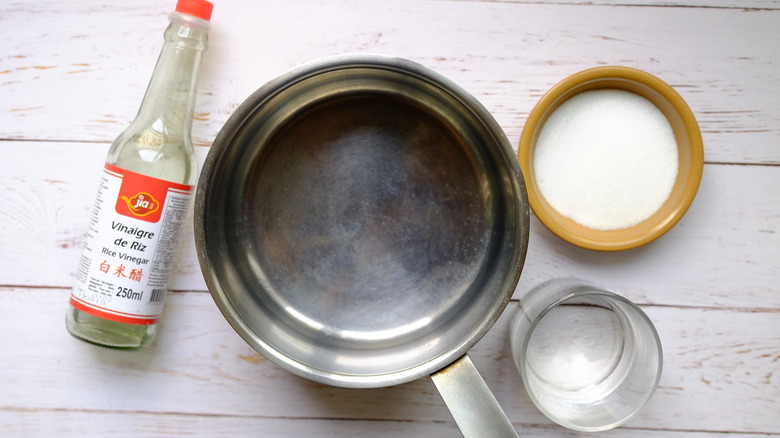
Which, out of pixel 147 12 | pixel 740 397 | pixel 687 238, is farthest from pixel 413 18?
pixel 740 397

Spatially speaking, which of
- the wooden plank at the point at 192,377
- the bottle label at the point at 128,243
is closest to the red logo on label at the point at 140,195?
the bottle label at the point at 128,243

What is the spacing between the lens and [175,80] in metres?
0.60

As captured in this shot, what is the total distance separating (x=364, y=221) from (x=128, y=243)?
0.25 meters

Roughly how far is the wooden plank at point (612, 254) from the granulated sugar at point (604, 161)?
0.16 feet

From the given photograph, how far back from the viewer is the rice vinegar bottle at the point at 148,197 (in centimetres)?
58

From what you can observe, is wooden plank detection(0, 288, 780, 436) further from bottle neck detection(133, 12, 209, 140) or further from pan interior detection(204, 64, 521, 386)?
bottle neck detection(133, 12, 209, 140)

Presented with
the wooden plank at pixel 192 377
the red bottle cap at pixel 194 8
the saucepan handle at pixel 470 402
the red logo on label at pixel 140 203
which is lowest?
the wooden plank at pixel 192 377

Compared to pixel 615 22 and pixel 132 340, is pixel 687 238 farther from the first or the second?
pixel 132 340

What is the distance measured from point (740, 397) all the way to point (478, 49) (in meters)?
0.53

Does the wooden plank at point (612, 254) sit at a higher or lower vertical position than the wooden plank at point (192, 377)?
higher

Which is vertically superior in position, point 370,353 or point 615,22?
point 615,22

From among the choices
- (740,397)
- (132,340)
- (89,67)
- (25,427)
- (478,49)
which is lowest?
(25,427)

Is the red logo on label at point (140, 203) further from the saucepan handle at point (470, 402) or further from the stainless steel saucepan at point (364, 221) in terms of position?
the saucepan handle at point (470, 402)

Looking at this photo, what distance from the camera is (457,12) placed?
2.18 feet
